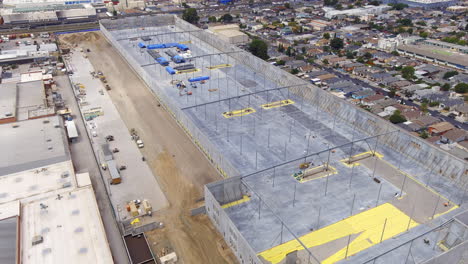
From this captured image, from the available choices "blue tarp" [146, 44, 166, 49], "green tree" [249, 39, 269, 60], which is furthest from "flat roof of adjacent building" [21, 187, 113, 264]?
"green tree" [249, 39, 269, 60]

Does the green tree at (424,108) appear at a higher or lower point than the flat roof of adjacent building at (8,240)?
lower

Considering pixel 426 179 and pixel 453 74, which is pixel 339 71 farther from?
pixel 426 179

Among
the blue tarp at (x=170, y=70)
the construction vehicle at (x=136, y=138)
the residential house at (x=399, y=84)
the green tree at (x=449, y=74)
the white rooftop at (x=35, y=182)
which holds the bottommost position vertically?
the construction vehicle at (x=136, y=138)

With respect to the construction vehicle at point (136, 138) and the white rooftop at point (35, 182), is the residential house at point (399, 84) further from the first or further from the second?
the white rooftop at point (35, 182)

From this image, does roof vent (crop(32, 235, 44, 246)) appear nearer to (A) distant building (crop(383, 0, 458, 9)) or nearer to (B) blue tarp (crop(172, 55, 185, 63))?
(B) blue tarp (crop(172, 55, 185, 63))

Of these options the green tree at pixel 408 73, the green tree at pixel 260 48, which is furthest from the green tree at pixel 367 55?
the green tree at pixel 260 48

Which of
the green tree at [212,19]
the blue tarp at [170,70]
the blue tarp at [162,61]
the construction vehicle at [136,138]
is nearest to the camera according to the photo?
the construction vehicle at [136,138]

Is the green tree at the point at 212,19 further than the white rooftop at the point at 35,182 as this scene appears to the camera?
Yes
